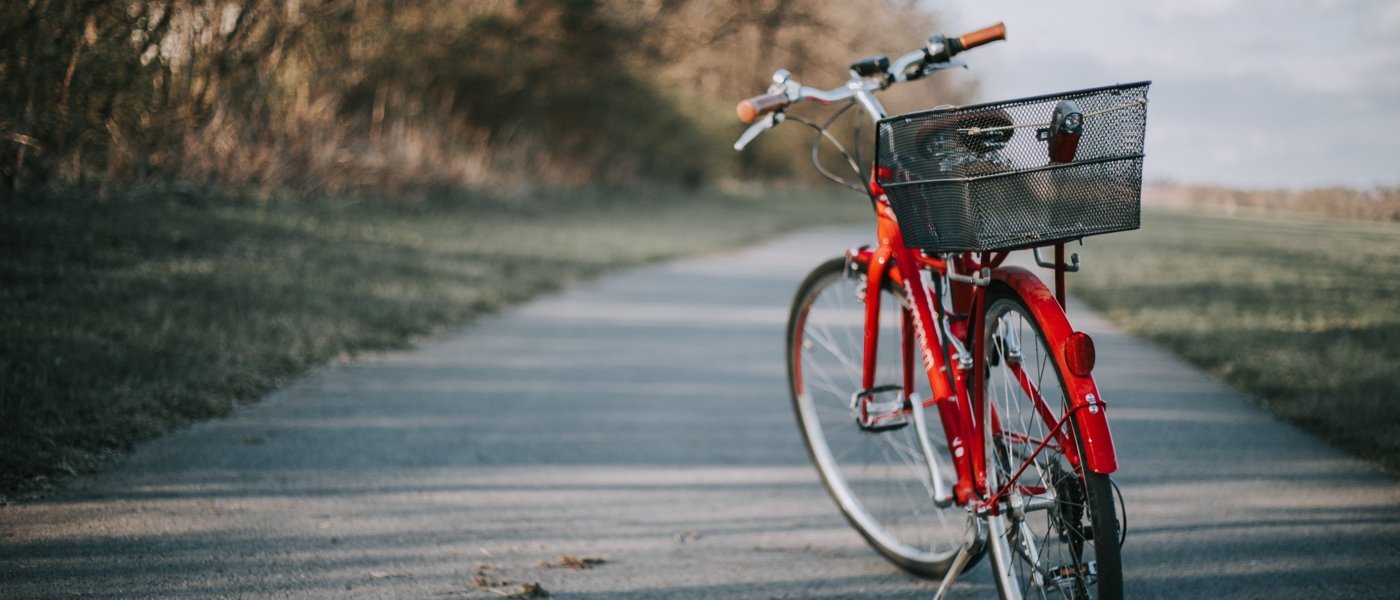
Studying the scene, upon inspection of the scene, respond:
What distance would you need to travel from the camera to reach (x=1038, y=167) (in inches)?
86.4

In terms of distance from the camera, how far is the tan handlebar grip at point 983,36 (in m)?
3.04

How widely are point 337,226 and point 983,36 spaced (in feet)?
27.6

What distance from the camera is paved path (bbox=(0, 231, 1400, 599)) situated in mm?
2926

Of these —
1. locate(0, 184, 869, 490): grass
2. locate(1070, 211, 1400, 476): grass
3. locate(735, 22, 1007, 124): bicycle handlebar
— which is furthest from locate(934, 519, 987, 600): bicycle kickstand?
locate(0, 184, 869, 490): grass

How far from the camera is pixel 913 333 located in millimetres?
3068

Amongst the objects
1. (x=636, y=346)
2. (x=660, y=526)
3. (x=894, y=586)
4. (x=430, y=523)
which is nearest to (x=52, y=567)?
(x=430, y=523)

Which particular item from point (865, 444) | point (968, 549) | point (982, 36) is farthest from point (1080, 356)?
point (865, 444)

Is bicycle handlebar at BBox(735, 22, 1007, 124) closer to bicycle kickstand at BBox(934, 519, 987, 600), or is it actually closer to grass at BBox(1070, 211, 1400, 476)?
bicycle kickstand at BBox(934, 519, 987, 600)

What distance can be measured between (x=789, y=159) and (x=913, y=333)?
107ft

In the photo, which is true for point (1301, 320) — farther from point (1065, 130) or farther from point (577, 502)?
point (1065, 130)

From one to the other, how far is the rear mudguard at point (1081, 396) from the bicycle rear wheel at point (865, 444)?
2.23 ft

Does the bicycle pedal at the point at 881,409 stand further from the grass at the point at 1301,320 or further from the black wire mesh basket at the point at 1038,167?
the grass at the point at 1301,320

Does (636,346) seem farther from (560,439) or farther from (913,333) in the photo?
(913,333)

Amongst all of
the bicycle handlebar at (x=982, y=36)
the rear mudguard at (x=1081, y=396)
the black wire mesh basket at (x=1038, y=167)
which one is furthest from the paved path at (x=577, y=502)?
the bicycle handlebar at (x=982, y=36)
